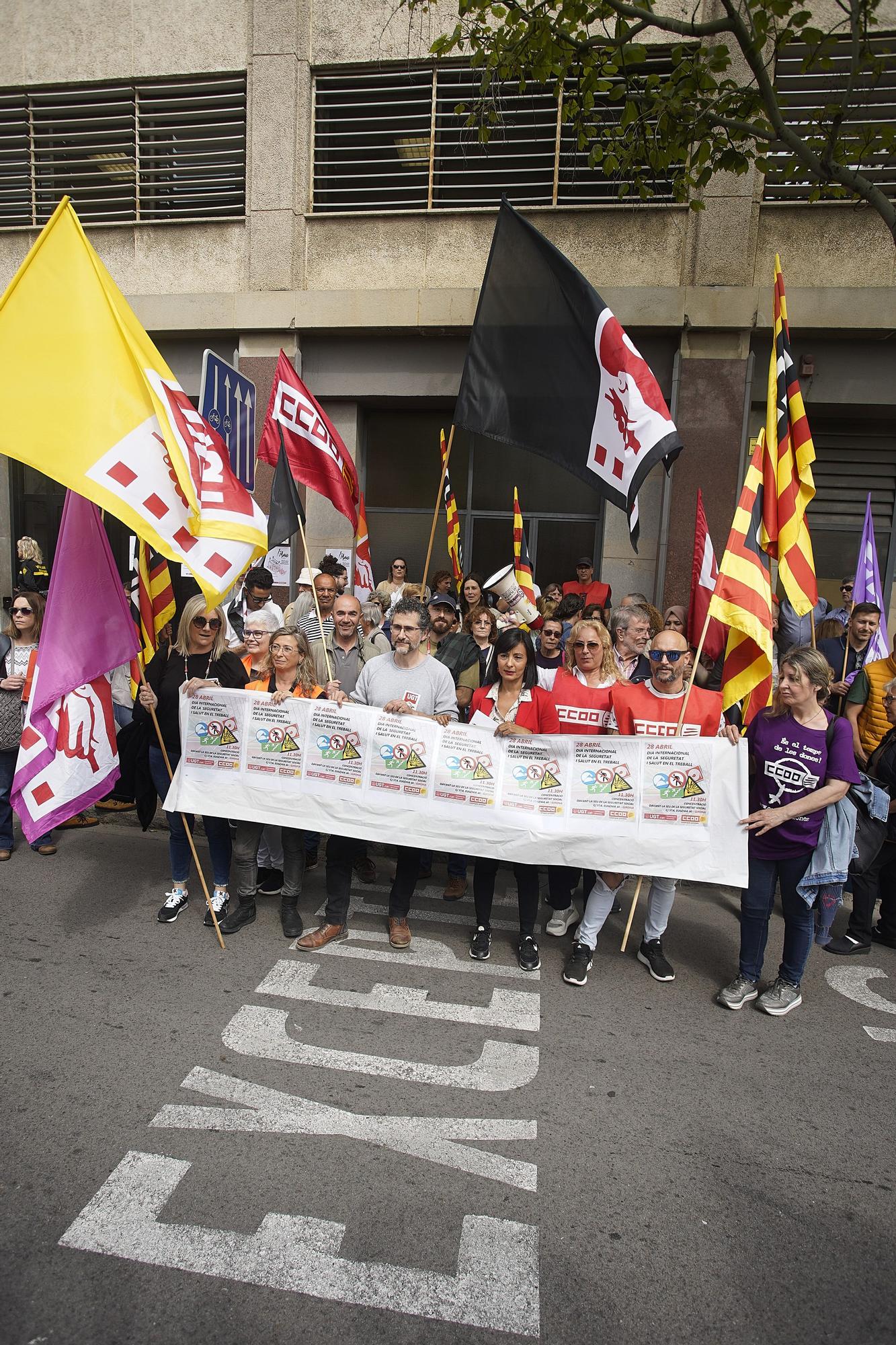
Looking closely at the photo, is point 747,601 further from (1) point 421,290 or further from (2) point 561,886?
(1) point 421,290

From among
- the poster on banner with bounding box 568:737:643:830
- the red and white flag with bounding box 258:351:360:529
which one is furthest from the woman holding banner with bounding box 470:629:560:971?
the red and white flag with bounding box 258:351:360:529

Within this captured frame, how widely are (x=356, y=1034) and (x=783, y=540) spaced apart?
11.4 feet

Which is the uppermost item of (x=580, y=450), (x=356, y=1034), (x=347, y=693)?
(x=580, y=450)

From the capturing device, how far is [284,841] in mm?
5168

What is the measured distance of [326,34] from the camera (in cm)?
1124

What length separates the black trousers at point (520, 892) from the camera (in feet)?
15.9

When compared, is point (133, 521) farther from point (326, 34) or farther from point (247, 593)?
point (326, 34)

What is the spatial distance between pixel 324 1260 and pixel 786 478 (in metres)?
4.33

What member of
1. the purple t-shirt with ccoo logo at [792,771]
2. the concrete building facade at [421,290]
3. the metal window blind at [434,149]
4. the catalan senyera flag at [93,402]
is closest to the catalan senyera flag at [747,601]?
the purple t-shirt with ccoo logo at [792,771]

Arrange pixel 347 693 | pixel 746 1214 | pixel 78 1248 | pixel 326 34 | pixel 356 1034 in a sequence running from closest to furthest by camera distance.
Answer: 1. pixel 78 1248
2. pixel 746 1214
3. pixel 356 1034
4. pixel 347 693
5. pixel 326 34

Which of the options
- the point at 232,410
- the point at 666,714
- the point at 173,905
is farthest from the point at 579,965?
the point at 232,410

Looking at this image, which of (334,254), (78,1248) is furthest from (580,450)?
(334,254)

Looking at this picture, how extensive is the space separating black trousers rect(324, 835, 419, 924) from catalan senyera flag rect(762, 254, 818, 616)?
2684 mm

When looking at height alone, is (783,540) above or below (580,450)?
below
